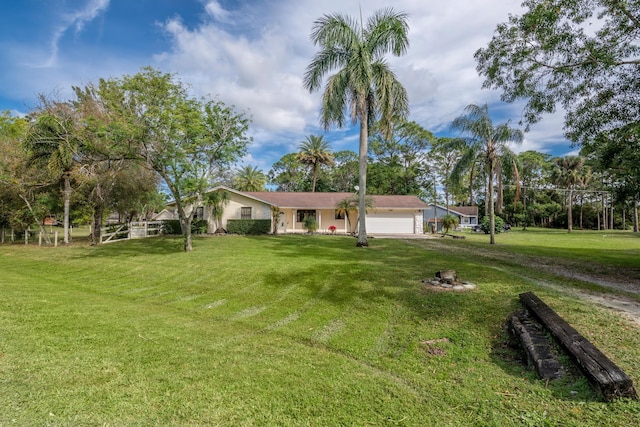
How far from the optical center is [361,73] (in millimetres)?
14148

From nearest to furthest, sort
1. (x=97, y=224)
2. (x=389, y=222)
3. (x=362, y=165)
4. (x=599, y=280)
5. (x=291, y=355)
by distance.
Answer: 1. (x=291, y=355)
2. (x=599, y=280)
3. (x=362, y=165)
4. (x=97, y=224)
5. (x=389, y=222)

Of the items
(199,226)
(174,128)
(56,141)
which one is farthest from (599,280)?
(199,226)

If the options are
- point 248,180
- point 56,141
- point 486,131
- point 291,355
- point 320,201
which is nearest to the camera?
point 291,355

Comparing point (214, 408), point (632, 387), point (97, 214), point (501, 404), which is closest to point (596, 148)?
point (632, 387)

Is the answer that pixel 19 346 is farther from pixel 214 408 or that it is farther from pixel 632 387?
pixel 632 387

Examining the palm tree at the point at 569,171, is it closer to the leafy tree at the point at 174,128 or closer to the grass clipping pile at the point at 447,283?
the grass clipping pile at the point at 447,283

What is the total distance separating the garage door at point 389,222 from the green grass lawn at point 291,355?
60.3 ft

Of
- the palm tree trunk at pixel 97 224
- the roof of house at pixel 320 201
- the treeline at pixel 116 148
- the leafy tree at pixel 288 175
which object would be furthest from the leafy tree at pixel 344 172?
the palm tree trunk at pixel 97 224

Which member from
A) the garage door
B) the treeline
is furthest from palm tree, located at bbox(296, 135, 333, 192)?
the treeline

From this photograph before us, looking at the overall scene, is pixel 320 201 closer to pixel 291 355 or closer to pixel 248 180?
pixel 248 180

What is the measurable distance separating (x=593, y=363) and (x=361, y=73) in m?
13.6

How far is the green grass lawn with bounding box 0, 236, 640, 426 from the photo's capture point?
289cm

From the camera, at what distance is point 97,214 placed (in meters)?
19.6

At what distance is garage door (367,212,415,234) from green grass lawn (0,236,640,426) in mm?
18380
